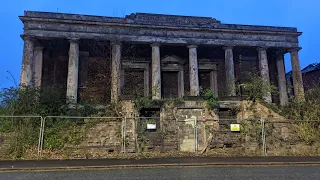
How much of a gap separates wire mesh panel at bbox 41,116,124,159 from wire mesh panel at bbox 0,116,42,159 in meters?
0.45

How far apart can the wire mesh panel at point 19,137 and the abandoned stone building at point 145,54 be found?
691 cm

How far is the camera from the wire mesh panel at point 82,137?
12.8 meters

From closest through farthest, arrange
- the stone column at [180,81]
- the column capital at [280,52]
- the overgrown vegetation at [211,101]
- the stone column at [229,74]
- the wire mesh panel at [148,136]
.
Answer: the wire mesh panel at [148,136], the overgrown vegetation at [211,101], the stone column at [229,74], the column capital at [280,52], the stone column at [180,81]

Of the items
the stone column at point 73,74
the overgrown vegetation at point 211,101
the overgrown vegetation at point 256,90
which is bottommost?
the overgrown vegetation at point 211,101

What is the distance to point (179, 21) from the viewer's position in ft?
79.9

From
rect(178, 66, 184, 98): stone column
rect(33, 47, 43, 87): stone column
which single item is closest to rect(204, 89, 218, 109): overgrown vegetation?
rect(178, 66, 184, 98): stone column

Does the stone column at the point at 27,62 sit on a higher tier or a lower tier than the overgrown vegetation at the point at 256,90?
higher

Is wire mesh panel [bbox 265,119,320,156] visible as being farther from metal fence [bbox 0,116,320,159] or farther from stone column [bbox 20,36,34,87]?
stone column [bbox 20,36,34,87]

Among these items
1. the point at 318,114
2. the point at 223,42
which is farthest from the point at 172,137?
the point at 223,42

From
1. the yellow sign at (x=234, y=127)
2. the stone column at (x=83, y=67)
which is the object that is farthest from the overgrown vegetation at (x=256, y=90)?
the stone column at (x=83, y=67)

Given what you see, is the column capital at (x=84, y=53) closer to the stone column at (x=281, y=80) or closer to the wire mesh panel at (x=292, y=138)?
the wire mesh panel at (x=292, y=138)

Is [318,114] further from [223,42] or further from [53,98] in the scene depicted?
[53,98]

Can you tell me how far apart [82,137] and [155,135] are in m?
3.50

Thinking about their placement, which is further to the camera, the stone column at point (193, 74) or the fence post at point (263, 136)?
the stone column at point (193, 74)
